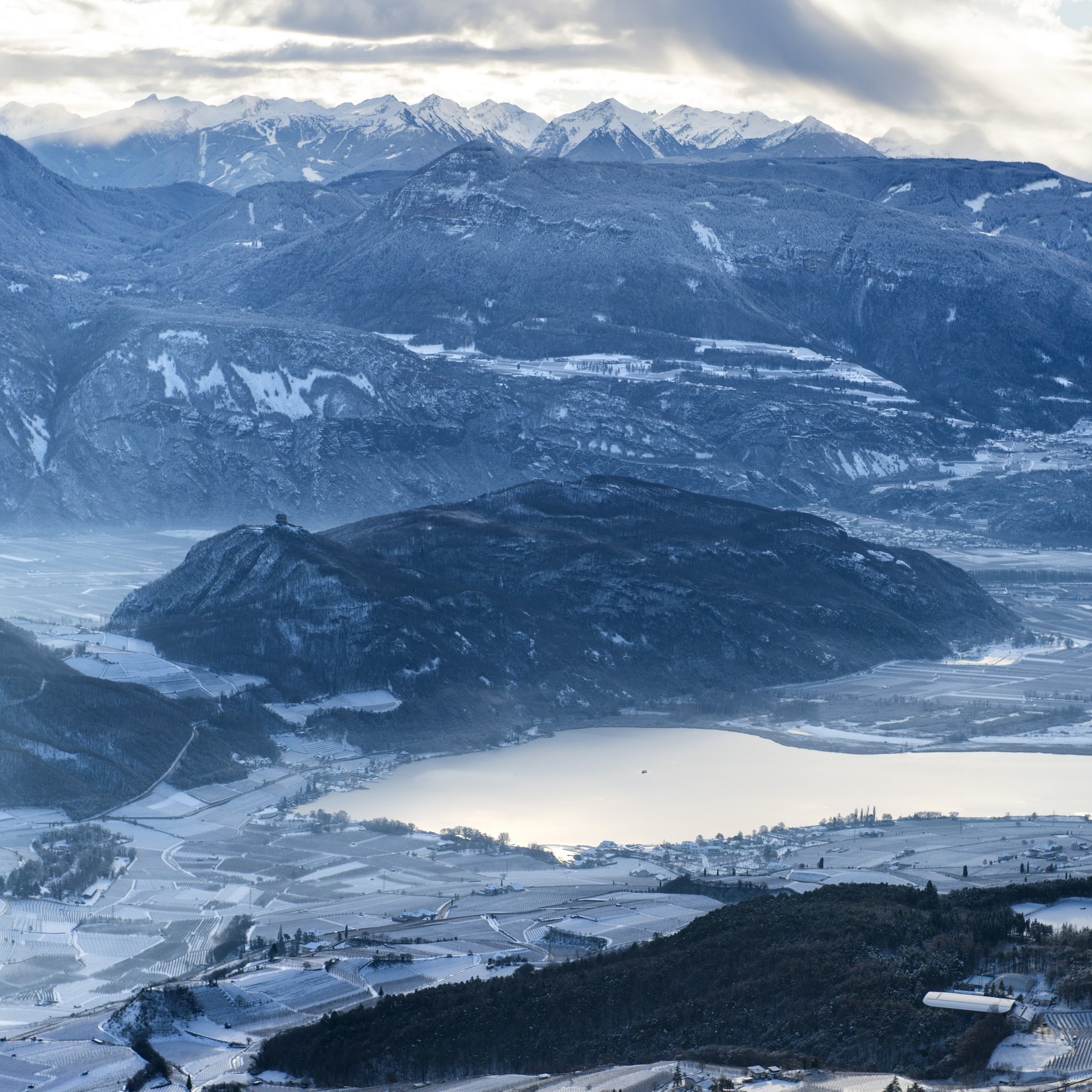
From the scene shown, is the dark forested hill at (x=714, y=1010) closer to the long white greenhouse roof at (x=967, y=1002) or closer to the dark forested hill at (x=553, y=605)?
the long white greenhouse roof at (x=967, y=1002)

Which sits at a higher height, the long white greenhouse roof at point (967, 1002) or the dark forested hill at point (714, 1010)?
the long white greenhouse roof at point (967, 1002)

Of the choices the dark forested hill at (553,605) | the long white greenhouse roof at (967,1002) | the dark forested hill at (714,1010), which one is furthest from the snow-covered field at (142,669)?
the long white greenhouse roof at (967,1002)

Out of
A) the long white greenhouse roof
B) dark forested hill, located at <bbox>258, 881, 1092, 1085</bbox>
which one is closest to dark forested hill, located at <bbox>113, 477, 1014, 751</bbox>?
dark forested hill, located at <bbox>258, 881, 1092, 1085</bbox>

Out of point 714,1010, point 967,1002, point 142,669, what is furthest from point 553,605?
point 967,1002

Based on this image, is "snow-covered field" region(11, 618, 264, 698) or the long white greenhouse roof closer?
the long white greenhouse roof

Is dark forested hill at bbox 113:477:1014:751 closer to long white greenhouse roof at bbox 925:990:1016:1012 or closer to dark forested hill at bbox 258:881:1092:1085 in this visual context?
dark forested hill at bbox 258:881:1092:1085
